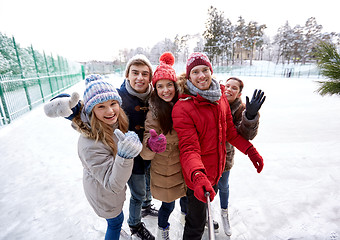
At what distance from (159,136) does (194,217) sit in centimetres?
79

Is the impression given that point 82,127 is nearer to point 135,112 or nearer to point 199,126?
point 135,112

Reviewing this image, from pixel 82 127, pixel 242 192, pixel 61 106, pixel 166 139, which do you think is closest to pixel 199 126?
pixel 166 139

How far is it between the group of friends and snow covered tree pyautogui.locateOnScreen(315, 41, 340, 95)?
2.36m

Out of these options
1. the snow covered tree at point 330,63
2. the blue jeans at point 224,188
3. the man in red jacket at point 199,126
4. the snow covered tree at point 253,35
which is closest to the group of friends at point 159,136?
the man in red jacket at point 199,126

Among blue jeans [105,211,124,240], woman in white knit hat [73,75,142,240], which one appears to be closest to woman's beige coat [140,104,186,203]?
woman in white knit hat [73,75,142,240]

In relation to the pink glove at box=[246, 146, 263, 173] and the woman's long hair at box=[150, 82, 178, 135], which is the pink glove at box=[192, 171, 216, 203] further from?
the pink glove at box=[246, 146, 263, 173]

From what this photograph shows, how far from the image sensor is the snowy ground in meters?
1.86

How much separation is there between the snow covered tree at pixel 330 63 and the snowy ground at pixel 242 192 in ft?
4.10

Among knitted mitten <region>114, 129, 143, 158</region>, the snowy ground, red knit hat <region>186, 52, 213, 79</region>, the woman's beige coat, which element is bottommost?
the snowy ground

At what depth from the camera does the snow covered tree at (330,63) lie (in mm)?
2826

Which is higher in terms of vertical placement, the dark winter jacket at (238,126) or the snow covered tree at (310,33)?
the snow covered tree at (310,33)

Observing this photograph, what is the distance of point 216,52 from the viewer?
36.4 metres

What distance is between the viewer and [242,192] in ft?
7.97

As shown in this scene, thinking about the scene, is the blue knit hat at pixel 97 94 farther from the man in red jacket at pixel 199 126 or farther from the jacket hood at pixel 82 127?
the man in red jacket at pixel 199 126
